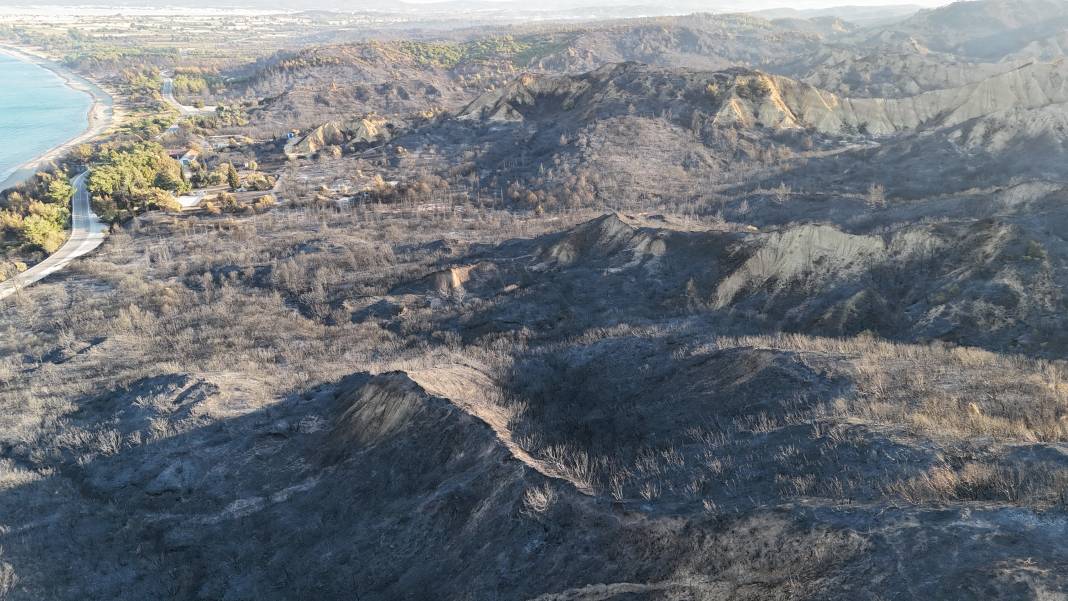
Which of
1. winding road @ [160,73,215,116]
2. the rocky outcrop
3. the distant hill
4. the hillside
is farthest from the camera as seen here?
the distant hill

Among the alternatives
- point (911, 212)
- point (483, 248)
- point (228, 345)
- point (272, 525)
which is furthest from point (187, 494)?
point (911, 212)

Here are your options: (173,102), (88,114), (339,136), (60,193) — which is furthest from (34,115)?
(60,193)

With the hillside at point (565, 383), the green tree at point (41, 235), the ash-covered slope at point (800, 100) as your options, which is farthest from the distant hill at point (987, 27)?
the green tree at point (41, 235)

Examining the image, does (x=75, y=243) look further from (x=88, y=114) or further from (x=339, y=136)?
(x=88, y=114)

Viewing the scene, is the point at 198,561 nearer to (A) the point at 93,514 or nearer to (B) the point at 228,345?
(A) the point at 93,514

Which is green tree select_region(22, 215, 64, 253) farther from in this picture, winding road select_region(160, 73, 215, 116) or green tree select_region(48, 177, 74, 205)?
winding road select_region(160, 73, 215, 116)

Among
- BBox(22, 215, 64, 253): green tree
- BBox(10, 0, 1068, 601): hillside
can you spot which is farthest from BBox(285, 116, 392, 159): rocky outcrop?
BBox(22, 215, 64, 253): green tree

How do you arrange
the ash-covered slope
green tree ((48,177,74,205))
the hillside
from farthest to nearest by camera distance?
the ash-covered slope → green tree ((48,177,74,205)) → the hillside
